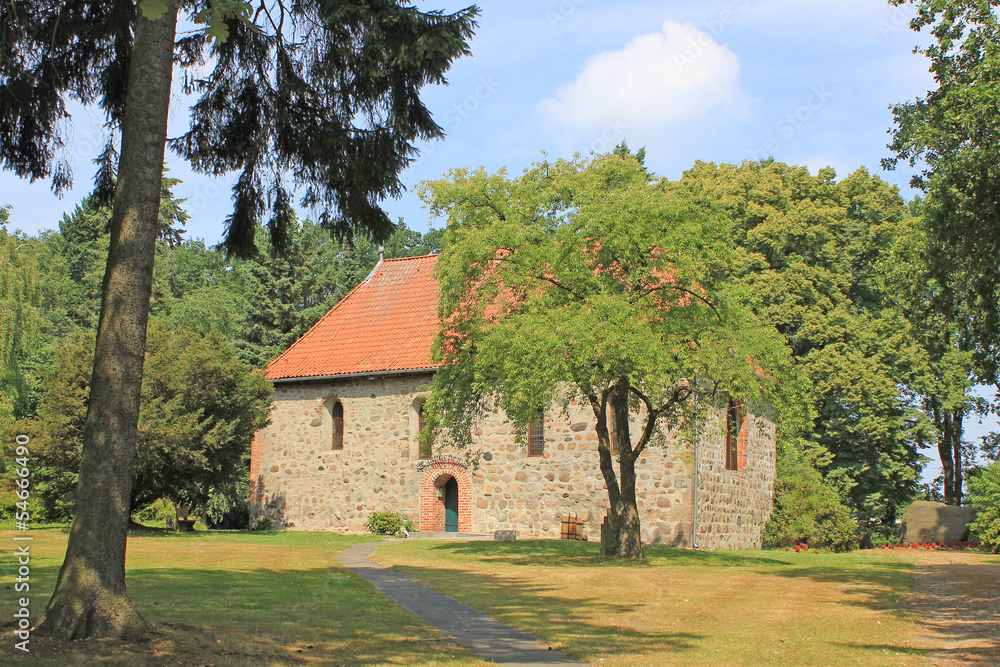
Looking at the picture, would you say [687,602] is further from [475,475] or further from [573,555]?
[475,475]

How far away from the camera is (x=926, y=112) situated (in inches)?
546

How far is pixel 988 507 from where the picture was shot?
79.5ft

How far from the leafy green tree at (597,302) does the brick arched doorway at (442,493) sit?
7654 millimetres

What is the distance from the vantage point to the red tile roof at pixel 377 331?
27.7 metres

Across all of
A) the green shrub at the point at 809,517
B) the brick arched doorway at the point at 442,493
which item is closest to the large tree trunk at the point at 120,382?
the brick arched doorway at the point at 442,493

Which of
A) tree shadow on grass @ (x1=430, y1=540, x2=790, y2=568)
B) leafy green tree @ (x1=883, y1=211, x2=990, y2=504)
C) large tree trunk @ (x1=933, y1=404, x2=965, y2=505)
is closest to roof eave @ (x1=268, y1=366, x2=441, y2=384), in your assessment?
tree shadow on grass @ (x1=430, y1=540, x2=790, y2=568)

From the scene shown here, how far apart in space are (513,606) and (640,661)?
3512 millimetres

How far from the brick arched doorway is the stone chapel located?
0.04 m

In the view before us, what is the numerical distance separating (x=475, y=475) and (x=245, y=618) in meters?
17.2

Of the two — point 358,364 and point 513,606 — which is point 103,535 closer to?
point 513,606

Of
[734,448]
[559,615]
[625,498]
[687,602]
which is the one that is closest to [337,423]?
[734,448]

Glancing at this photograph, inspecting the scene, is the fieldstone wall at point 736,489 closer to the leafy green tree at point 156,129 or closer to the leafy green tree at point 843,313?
the leafy green tree at point 843,313

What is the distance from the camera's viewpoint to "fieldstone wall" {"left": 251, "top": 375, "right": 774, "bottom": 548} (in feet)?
77.2

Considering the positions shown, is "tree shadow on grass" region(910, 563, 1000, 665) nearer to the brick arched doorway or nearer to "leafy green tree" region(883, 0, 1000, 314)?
"leafy green tree" region(883, 0, 1000, 314)
